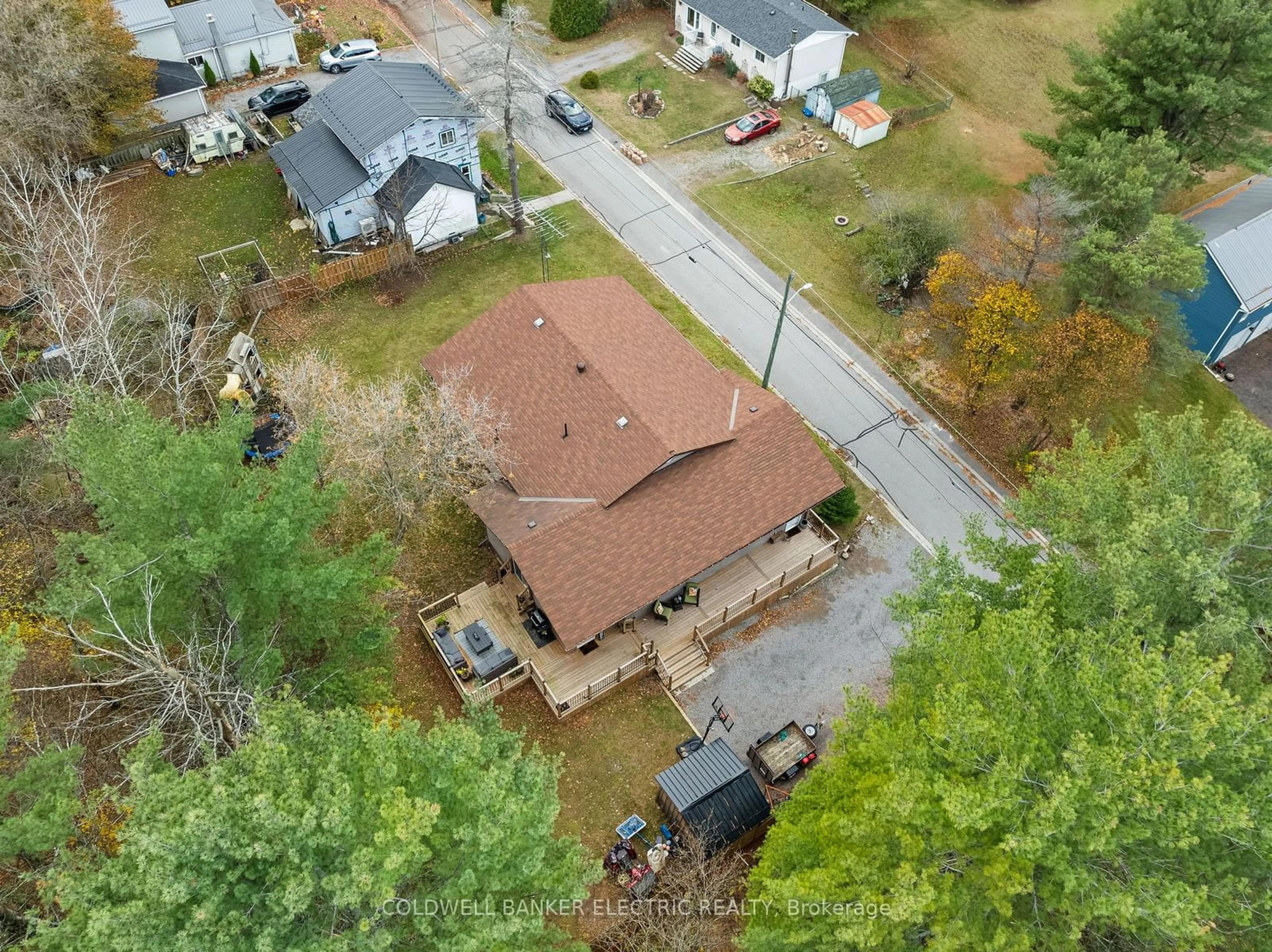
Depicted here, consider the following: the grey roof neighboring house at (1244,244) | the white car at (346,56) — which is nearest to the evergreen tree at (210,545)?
the white car at (346,56)

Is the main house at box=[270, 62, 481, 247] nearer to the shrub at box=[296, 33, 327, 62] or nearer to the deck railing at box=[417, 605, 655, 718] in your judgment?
the shrub at box=[296, 33, 327, 62]

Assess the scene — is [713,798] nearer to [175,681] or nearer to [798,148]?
[175,681]

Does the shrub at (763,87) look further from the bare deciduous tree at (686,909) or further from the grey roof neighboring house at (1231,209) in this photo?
the bare deciduous tree at (686,909)

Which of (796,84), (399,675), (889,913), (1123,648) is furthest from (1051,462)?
(796,84)

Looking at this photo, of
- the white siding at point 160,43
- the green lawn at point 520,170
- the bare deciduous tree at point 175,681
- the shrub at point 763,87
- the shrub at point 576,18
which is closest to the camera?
the bare deciduous tree at point 175,681

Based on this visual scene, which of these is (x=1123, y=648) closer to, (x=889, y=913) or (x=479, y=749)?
(x=889, y=913)

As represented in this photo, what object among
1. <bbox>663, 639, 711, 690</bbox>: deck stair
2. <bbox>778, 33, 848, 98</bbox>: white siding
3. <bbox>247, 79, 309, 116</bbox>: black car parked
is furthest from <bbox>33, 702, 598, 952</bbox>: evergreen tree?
<bbox>778, 33, 848, 98</bbox>: white siding

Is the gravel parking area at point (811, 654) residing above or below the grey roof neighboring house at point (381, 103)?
below
